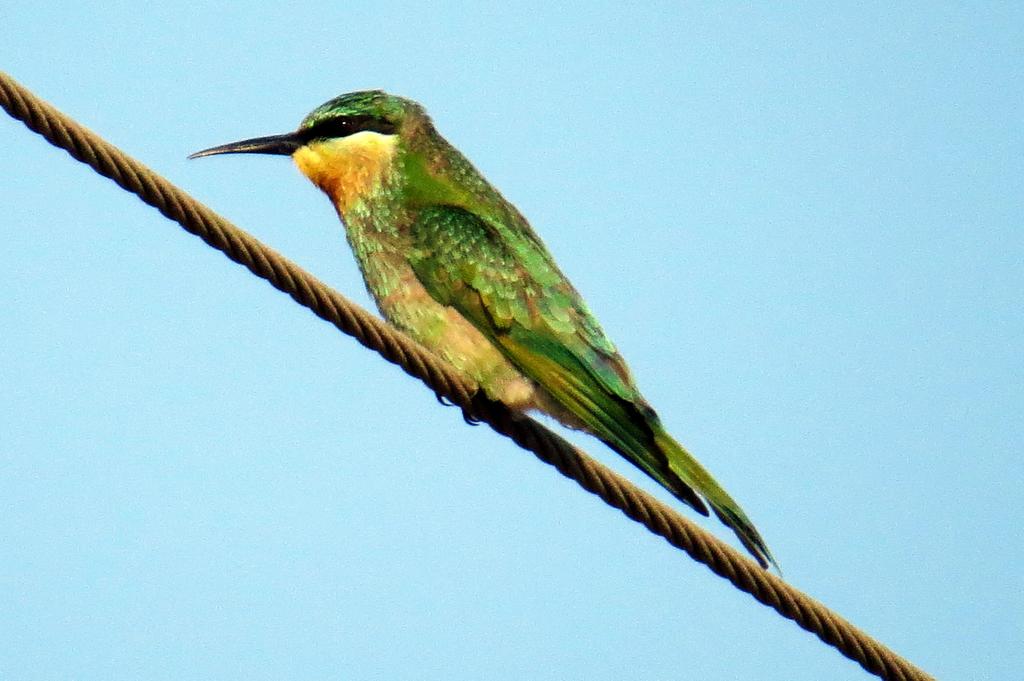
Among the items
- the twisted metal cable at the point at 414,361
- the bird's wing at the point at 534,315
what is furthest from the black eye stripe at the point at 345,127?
the twisted metal cable at the point at 414,361

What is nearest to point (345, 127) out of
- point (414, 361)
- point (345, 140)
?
point (345, 140)

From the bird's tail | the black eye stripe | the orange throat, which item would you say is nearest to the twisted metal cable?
the bird's tail

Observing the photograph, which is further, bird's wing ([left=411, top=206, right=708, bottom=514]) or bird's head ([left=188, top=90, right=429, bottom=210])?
bird's head ([left=188, top=90, right=429, bottom=210])

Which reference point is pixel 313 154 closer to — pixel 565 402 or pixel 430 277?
pixel 430 277

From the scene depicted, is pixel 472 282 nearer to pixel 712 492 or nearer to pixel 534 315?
pixel 534 315

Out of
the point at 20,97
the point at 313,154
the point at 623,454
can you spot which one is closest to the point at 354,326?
the point at 20,97

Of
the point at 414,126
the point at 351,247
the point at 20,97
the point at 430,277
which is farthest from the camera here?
the point at 414,126

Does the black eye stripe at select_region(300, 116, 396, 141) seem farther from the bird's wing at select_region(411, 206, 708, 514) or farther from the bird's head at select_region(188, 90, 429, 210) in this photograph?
the bird's wing at select_region(411, 206, 708, 514)
